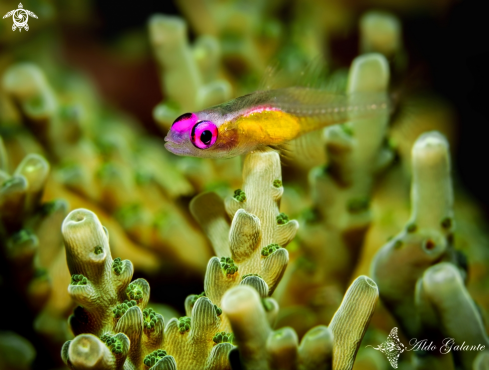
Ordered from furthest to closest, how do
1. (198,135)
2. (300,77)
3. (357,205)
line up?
(357,205) < (300,77) < (198,135)

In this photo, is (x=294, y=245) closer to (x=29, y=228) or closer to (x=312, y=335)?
(x=312, y=335)

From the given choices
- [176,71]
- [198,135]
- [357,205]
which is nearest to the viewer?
[198,135]

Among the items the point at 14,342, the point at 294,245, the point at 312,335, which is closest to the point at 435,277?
the point at 312,335

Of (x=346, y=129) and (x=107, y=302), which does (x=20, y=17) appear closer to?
(x=346, y=129)

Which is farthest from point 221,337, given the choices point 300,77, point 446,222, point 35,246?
point 300,77

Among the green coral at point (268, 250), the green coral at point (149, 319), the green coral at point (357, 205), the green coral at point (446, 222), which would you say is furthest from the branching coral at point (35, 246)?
the green coral at point (446, 222)

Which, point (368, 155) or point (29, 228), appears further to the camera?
point (368, 155)
